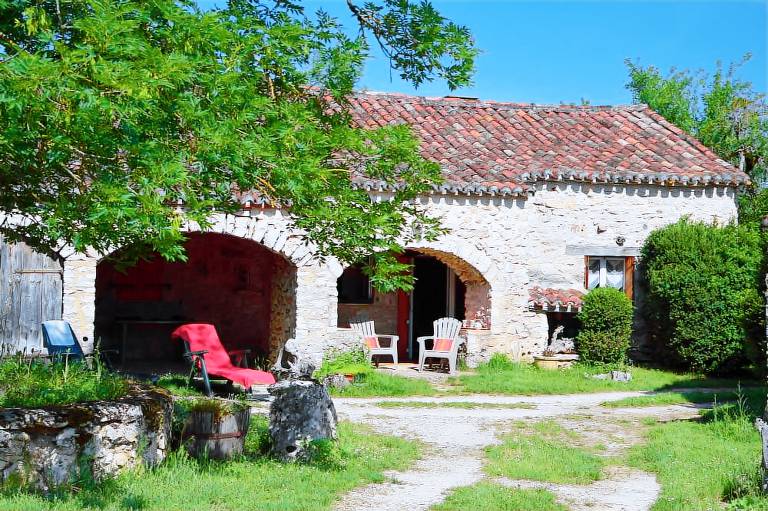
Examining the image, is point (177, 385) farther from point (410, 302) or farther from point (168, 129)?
point (168, 129)

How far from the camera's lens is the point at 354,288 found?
1600 centimetres

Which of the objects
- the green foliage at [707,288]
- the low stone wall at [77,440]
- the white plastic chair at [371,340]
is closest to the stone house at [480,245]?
the white plastic chair at [371,340]

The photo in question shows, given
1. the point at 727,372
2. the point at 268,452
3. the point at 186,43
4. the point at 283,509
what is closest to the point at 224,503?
the point at 283,509

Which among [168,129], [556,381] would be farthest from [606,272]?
[168,129]

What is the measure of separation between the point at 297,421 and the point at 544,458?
222cm

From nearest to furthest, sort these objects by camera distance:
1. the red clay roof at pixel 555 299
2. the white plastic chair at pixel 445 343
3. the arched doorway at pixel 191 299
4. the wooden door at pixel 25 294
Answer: the wooden door at pixel 25 294, the white plastic chair at pixel 445 343, the red clay roof at pixel 555 299, the arched doorway at pixel 191 299

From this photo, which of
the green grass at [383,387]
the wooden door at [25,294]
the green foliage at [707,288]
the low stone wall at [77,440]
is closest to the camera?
the low stone wall at [77,440]

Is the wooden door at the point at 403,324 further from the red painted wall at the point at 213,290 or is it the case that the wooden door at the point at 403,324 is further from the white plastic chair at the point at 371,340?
the red painted wall at the point at 213,290

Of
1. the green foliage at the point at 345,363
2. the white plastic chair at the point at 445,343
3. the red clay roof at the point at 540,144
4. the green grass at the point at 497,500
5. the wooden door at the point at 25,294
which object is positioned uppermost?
the red clay roof at the point at 540,144

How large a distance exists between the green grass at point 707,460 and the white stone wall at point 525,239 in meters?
4.87

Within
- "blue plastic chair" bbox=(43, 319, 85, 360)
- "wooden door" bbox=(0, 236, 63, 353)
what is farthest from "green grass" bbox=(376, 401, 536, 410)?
"wooden door" bbox=(0, 236, 63, 353)

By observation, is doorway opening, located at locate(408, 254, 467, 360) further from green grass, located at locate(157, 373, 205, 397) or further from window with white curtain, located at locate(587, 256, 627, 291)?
green grass, located at locate(157, 373, 205, 397)

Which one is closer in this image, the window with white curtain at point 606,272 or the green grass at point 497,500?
the green grass at point 497,500

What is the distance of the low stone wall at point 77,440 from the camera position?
18.9 feet
